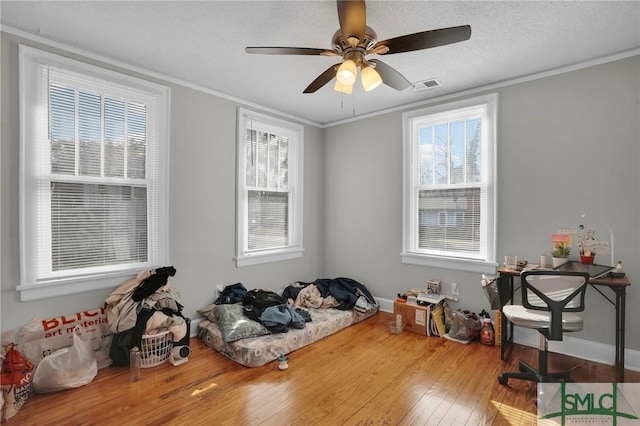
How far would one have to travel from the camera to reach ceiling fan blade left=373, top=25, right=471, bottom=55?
1.67 meters

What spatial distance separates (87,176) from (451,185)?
3.59 metres

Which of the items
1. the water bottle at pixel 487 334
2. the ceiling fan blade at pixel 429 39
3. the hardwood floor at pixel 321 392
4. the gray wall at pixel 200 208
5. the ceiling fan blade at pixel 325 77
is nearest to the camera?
the ceiling fan blade at pixel 429 39

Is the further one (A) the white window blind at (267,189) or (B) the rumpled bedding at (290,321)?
(A) the white window blind at (267,189)

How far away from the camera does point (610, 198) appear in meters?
2.67

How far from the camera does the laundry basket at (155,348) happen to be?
261 centimetres

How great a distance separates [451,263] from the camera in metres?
3.53

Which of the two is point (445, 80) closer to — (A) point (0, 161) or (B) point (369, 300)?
(B) point (369, 300)

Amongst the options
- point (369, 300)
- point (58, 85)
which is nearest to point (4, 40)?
point (58, 85)

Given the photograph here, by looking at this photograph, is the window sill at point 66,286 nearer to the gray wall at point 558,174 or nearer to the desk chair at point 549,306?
the gray wall at point 558,174

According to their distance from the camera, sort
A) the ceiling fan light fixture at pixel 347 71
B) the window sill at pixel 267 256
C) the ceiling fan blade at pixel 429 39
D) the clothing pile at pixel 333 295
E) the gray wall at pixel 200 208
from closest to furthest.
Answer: the ceiling fan blade at pixel 429 39 → the ceiling fan light fixture at pixel 347 71 → the gray wall at pixel 200 208 → the window sill at pixel 267 256 → the clothing pile at pixel 333 295

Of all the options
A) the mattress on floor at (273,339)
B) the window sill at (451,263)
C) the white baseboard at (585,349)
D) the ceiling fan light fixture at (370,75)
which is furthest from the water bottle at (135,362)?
the white baseboard at (585,349)

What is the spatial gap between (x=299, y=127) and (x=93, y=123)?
8.01ft

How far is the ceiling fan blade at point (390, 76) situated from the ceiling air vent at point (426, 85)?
3.23 feet

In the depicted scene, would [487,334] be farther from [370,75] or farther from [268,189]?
[268,189]
